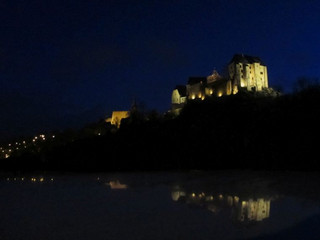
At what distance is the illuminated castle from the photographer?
1634 inches

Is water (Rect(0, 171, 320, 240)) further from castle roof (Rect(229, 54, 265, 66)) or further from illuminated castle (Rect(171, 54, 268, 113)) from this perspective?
castle roof (Rect(229, 54, 265, 66))

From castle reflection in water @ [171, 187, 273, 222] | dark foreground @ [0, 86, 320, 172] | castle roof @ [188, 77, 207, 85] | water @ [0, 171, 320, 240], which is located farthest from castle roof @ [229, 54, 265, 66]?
castle reflection in water @ [171, 187, 273, 222]

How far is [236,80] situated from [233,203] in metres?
29.8

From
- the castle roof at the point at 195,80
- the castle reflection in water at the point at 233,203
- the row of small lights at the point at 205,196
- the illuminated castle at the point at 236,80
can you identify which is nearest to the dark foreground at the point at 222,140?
the illuminated castle at the point at 236,80

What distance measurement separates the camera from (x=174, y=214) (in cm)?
1200

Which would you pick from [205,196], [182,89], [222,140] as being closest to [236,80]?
[182,89]

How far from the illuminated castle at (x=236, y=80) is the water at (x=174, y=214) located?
949 inches

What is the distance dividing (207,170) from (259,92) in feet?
49.1

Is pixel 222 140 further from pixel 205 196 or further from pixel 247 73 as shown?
pixel 205 196

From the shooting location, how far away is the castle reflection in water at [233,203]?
11242 mm

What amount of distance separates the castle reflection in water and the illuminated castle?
1040 inches

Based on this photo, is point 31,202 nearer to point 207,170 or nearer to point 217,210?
point 217,210

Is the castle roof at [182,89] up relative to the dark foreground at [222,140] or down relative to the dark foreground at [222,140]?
up

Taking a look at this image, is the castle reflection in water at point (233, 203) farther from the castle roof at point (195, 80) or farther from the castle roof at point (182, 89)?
the castle roof at point (182, 89)
